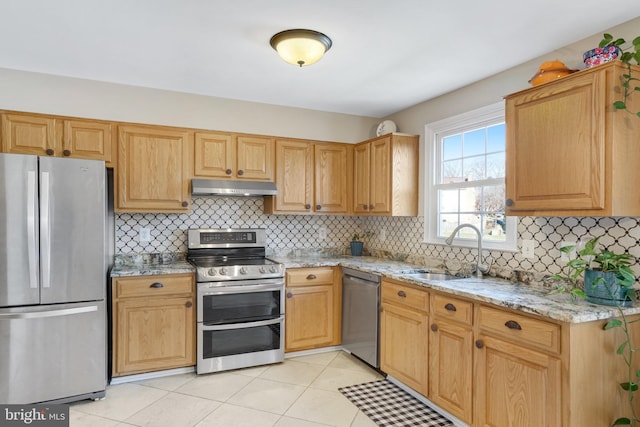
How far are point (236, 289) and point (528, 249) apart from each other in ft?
7.36

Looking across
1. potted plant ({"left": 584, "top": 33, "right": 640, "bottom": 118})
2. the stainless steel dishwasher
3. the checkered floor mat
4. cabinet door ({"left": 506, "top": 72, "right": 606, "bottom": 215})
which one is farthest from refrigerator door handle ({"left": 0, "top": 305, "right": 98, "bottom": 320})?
potted plant ({"left": 584, "top": 33, "right": 640, "bottom": 118})

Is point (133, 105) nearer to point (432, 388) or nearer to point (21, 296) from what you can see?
point (21, 296)

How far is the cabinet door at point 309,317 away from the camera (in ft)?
11.4

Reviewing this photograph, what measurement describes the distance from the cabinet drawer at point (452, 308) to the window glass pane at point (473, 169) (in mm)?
1134

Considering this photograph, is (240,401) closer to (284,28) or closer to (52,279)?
(52,279)

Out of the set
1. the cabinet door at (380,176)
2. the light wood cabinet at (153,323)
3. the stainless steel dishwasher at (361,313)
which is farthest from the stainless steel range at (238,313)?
the cabinet door at (380,176)

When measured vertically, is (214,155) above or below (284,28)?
below

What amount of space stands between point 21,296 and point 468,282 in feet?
9.72

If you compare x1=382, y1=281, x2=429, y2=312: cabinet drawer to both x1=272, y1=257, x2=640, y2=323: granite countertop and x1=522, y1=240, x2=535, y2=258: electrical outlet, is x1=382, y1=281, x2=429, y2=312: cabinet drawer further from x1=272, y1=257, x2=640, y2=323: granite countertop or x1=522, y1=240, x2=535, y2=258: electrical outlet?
x1=522, y1=240, x2=535, y2=258: electrical outlet

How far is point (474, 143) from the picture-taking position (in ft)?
10.2

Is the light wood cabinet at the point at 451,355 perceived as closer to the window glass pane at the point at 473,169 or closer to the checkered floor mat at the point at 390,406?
the checkered floor mat at the point at 390,406

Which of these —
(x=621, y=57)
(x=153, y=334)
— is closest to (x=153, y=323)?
(x=153, y=334)

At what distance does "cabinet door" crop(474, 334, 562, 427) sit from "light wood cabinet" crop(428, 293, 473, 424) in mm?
84

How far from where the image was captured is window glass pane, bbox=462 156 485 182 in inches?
120
